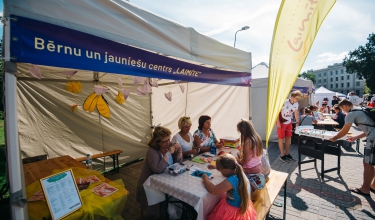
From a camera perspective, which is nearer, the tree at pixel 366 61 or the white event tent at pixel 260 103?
the white event tent at pixel 260 103

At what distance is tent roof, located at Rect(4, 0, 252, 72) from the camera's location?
1.39 m

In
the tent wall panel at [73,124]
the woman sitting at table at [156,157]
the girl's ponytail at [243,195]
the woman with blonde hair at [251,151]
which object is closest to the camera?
the girl's ponytail at [243,195]

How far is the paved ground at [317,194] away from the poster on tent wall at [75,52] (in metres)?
2.42

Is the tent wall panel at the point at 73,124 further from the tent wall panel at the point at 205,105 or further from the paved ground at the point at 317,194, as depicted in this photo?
the paved ground at the point at 317,194

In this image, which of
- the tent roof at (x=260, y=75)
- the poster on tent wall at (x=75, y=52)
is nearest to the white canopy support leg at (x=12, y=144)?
the poster on tent wall at (x=75, y=52)

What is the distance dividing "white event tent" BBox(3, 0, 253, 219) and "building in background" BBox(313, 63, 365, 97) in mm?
86419

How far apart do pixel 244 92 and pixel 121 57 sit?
478cm

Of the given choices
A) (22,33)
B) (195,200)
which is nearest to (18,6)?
(22,33)

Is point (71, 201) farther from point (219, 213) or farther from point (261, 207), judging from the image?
point (261, 207)

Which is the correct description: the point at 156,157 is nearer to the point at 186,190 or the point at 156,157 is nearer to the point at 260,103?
the point at 186,190

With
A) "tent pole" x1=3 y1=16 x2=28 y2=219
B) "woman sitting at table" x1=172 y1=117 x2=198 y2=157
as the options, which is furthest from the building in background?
"tent pole" x1=3 y1=16 x2=28 y2=219

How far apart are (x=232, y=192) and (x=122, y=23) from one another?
2.04 meters

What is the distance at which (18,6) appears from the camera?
4.21 feet

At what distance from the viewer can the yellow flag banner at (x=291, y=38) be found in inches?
92.2
